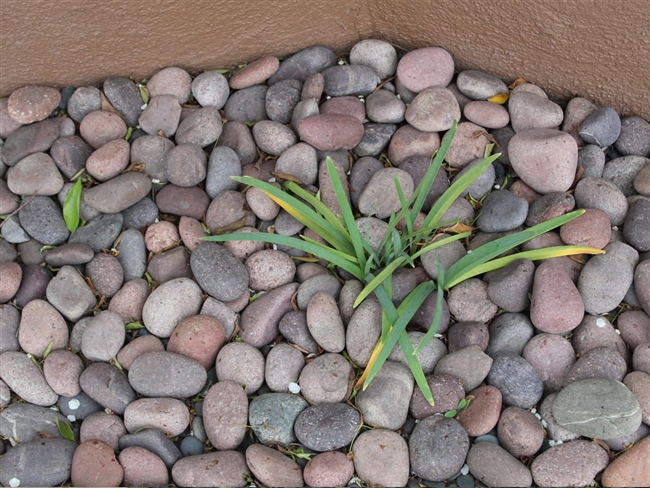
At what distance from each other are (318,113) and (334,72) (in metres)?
0.17

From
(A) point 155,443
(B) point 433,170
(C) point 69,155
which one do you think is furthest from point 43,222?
(B) point 433,170

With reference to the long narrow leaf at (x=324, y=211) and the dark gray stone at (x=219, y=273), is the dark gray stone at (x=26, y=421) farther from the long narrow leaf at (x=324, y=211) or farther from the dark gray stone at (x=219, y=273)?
the long narrow leaf at (x=324, y=211)

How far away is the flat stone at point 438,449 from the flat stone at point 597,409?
25 cm

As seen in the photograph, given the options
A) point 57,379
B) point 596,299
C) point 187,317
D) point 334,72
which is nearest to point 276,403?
point 187,317

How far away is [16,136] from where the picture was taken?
2004 mm

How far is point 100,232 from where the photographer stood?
1870 mm

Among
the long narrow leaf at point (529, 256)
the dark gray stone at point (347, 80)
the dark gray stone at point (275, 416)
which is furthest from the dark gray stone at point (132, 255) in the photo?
the long narrow leaf at point (529, 256)

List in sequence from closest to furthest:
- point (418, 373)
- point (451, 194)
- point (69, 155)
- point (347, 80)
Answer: point (418, 373) → point (451, 194) → point (69, 155) → point (347, 80)

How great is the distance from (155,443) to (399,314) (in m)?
0.66

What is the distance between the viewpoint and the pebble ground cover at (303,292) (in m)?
1.57

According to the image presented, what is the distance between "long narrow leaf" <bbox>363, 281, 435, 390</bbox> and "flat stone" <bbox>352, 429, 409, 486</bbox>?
0.13m

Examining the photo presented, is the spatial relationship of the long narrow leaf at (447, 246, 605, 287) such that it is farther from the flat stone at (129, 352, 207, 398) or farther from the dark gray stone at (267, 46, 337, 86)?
the dark gray stone at (267, 46, 337, 86)

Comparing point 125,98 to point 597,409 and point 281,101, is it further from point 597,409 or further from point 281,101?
point 597,409

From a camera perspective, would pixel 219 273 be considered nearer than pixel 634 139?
Yes
